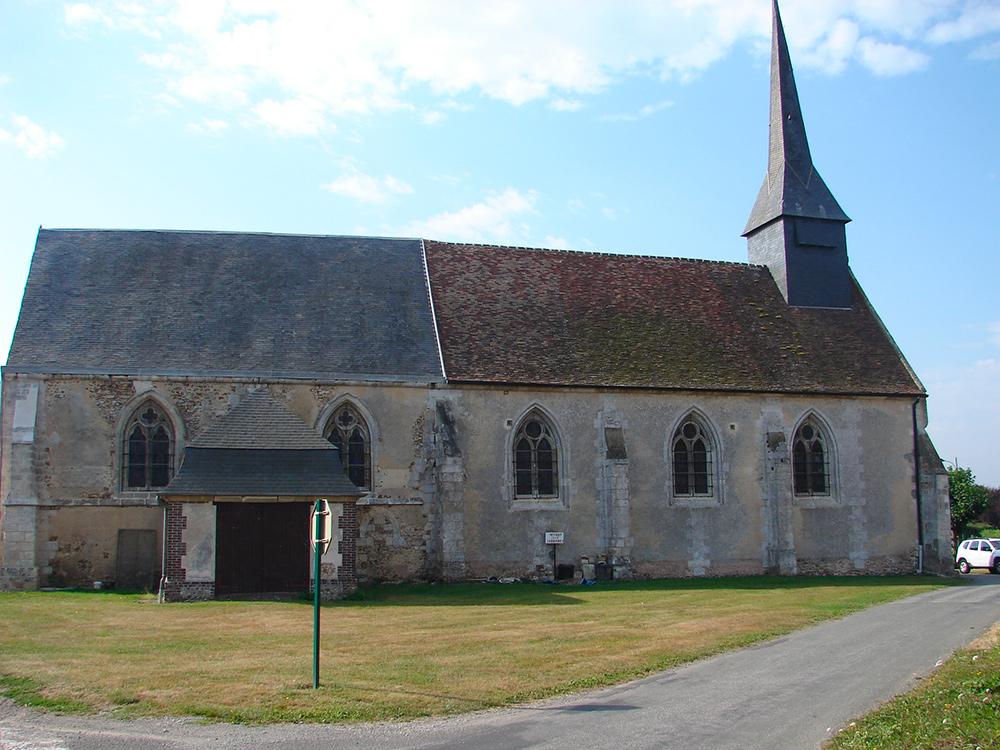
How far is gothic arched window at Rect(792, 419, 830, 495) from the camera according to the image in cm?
2547

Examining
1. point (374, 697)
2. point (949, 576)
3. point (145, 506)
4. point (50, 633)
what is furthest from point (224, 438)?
point (949, 576)

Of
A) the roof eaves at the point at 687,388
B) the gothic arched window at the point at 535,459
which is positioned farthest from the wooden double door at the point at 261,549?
the gothic arched window at the point at 535,459

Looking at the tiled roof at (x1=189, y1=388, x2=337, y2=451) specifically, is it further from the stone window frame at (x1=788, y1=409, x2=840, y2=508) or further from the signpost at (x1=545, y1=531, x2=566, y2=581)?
the stone window frame at (x1=788, y1=409, x2=840, y2=508)

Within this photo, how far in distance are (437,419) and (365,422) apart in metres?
1.78

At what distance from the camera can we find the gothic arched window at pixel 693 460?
24.6 m

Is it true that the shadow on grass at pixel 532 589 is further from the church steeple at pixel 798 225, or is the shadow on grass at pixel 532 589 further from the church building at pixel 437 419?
the church steeple at pixel 798 225

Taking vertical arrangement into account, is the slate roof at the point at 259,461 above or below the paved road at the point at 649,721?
above

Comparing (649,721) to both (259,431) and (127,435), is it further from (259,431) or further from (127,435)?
(127,435)

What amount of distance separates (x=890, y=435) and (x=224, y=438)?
58.2 feet

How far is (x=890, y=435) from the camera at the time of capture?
85.3 ft

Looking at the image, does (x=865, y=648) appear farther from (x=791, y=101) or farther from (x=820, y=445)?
(x=791, y=101)

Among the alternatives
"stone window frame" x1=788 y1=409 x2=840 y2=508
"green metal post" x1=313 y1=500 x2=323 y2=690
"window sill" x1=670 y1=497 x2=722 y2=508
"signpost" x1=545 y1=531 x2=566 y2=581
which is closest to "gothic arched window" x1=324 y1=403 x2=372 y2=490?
"signpost" x1=545 y1=531 x2=566 y2=581

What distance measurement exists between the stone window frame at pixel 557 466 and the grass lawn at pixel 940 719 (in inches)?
536

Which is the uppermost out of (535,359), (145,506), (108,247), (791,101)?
(791,101)
